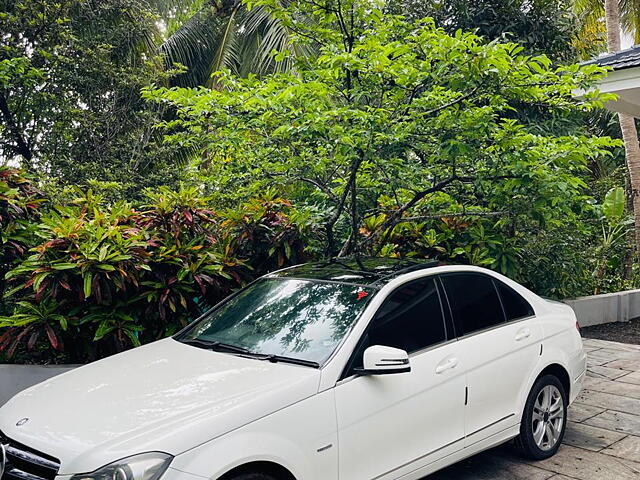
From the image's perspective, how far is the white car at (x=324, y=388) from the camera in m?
2.72

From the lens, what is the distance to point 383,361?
10.7 ft

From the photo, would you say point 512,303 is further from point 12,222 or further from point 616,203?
point 616,203

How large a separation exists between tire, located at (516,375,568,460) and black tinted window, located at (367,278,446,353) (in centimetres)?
108

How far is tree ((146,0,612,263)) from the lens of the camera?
16.1 ft

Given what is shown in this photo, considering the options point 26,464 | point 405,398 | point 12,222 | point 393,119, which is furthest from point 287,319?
point 12,222

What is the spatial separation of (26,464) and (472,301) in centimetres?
290

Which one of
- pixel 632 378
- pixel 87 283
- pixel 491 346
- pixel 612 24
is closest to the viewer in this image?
pixel 491 346

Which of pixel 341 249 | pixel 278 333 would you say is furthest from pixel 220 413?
pixel 341 249

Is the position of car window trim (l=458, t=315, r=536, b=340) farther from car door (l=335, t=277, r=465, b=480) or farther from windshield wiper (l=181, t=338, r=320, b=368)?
windshield wiper (l=181, t=338, r=320, b=368)

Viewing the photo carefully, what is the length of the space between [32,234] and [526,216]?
4972 mm

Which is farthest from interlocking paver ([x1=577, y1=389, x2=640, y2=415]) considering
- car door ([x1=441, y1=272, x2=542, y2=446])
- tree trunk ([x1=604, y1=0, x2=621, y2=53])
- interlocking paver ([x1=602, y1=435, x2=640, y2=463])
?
tree trunk ([x1=604, y1=0, x2=621, y2=53])

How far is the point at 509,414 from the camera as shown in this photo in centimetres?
418

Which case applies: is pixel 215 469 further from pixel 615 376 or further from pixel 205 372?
pixel 615 376

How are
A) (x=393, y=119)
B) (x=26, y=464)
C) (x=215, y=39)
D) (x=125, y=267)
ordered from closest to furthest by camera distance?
(x=26, y=464) < (x=393, y=119) < (x=125, y=267) < (x=215, y=39)
